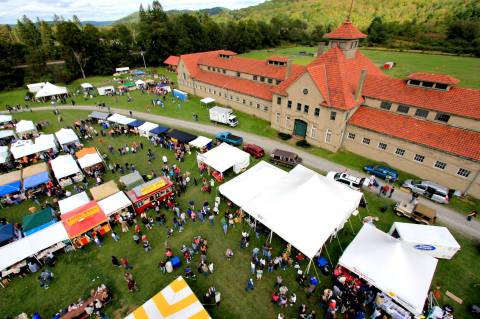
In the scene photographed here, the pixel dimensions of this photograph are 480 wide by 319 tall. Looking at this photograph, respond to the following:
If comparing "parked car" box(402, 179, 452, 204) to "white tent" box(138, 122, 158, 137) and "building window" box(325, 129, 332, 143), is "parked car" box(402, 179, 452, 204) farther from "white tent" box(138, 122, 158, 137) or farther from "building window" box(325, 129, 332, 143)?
"white tent" box(138, 122, 158, 137)

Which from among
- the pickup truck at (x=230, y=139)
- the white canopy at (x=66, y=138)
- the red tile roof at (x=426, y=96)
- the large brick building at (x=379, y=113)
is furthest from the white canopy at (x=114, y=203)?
the red tile roof at (x=426, y=96)

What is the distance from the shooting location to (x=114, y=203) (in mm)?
19000

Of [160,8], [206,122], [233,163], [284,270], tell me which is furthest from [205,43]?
[284,270]

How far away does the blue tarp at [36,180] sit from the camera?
21775 millimetres

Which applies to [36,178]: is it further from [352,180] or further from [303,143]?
[352,180]

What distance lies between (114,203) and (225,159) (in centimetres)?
1067

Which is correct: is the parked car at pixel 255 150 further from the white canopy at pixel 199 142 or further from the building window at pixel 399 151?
the building window at pixel 399 151

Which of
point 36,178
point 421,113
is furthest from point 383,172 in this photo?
point 36,178

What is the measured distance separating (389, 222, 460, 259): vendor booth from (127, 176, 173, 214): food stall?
60.8 feet

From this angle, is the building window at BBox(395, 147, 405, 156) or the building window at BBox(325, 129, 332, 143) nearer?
the building window at BBox(395, 147, 405, 156)

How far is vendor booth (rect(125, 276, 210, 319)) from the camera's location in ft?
38.0

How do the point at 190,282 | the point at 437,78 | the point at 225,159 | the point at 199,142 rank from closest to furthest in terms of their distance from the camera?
the point at 190,282
the point at 437,78
the point at 225,159
the point at 199,142

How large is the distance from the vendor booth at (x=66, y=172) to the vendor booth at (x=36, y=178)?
2.47ft

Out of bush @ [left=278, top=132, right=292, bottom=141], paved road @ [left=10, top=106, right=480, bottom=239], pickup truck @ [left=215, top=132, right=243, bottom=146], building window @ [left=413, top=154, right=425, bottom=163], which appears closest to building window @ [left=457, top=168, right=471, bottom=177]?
building window @ [left=413, top=154, right=425, bottom=163]
